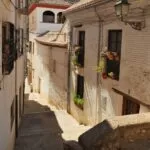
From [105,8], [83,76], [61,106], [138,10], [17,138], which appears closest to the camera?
[138,10]

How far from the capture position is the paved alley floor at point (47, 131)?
11.1 m

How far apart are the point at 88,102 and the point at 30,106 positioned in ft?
25.7

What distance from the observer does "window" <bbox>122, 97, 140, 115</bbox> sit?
9250 mm

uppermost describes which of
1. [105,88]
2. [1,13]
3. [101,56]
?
[1,13]

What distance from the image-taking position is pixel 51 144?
444 inches

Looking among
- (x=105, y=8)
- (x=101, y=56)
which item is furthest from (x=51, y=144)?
(x=105, y=8)

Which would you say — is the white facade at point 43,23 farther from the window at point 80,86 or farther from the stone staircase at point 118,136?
the stone staircase at point 118,136

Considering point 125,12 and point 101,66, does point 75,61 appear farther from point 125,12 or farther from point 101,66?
point 125,12

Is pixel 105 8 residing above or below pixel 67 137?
above

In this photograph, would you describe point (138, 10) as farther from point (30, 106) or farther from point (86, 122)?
point (30, 106)

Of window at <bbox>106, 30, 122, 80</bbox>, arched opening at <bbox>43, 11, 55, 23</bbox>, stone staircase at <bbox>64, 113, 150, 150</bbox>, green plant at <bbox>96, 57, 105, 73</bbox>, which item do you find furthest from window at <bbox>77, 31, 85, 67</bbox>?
arched opening at <bbox>43, 11, 55, 23</bbox>

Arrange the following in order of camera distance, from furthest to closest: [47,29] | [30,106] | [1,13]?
[47,29], [30,106], [1,13]

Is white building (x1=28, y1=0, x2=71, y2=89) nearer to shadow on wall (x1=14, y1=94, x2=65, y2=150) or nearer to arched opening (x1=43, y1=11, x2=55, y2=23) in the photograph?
arched opening (x1=43, y1=11, x2=55, y2=23)

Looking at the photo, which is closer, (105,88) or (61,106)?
(105,88)
